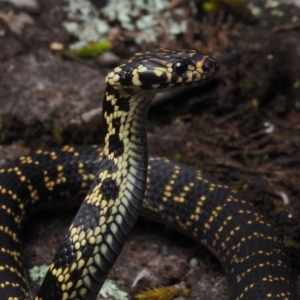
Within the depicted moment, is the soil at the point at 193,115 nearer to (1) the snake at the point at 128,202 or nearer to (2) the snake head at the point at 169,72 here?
(1) the snake at the point at 128,202

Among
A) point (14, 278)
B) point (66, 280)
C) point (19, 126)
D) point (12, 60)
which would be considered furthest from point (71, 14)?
point (66, 280)

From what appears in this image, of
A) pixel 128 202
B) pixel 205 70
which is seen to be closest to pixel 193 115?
pixel 128 202

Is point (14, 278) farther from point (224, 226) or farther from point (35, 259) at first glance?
point (224, 226)

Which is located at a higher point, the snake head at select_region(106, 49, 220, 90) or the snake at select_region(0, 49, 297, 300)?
the snake head at select_region(106, 49, 220, 90)

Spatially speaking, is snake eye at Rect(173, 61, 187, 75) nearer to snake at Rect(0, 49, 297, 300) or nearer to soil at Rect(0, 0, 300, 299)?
snake at Rect(0, 49, 297, 300)

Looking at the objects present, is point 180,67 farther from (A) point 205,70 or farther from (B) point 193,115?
(B) point 193,115

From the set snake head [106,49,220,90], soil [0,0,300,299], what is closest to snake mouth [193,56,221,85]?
snake head [106,49,220,90]
